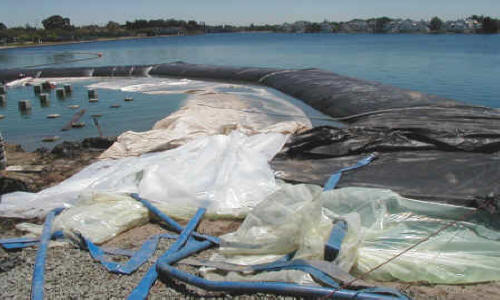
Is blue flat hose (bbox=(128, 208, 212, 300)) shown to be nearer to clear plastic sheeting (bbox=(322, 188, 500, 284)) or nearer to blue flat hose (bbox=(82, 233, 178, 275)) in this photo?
blue flat hose (bbox=(82, 233, 178, 275))

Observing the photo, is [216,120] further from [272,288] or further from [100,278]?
[272,288]

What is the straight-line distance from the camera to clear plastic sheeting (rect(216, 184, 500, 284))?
3109 millimetres

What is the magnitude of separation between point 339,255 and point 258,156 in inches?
101

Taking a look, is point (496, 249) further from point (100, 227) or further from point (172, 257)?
point (100, 227)

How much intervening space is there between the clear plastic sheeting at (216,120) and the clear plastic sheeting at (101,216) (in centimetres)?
232

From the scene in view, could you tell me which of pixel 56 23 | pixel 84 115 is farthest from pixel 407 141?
pixel 56 23

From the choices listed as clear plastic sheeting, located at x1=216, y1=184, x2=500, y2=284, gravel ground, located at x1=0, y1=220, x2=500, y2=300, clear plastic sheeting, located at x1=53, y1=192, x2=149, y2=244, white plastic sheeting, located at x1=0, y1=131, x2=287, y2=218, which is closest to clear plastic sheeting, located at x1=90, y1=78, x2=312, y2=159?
white plastic sheeting, located at x1=0, y1=131, x2=287, y2=218

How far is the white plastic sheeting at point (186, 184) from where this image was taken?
14.8 ft

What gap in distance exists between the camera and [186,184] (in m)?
4.72

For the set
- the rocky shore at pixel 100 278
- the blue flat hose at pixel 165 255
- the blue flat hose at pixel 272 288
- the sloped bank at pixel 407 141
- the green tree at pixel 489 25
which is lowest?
the rocky shore at pixel 100 278

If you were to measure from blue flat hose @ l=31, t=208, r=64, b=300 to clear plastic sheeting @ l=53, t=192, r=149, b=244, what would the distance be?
9cm

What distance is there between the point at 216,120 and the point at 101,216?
474 centimetres

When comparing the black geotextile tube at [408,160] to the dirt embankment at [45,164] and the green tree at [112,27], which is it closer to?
the dirt embankment at [45,164]

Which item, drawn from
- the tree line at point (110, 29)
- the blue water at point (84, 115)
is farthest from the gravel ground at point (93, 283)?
the tree line at point (110, 29)
